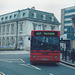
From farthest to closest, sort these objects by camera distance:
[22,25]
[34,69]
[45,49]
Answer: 1. [22,25]
2. [45,49]
3. [34,69]

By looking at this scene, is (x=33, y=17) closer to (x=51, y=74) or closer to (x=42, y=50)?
(x=42, y=50)

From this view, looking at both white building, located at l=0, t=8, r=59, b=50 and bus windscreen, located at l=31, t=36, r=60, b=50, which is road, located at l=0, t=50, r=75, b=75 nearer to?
bus windscreen, located at l=31, t=36, r=60, b=50

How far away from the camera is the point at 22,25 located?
59.6 metres

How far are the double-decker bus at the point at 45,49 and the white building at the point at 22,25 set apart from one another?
39389mm

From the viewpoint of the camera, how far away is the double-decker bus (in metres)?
15.3

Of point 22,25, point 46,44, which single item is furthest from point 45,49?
point 22,25

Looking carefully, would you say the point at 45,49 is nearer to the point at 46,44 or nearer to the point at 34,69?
the point at 46,44

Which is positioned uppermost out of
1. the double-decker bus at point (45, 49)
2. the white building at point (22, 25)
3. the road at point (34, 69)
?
the white building at point (22, 25)

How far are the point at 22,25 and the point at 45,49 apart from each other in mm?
44711

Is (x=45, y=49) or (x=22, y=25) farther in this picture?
(x=22, y=25)

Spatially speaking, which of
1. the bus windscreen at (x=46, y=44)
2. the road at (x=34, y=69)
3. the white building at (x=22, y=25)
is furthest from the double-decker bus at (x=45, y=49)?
the white building at (x=22, y=25)

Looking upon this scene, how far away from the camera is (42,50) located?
15.4 m

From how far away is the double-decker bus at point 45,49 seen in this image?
15.3 metres

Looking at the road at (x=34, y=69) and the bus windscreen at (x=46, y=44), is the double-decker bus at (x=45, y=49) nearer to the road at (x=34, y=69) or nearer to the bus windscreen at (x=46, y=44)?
the bus windscreen at (x=46, y=44)
